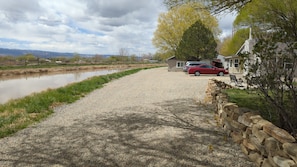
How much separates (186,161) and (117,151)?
1270 mm

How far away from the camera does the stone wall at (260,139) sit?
303 centimetres

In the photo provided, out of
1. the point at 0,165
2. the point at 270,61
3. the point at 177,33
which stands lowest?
the point at 0,165

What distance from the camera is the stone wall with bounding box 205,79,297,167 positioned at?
3.03m

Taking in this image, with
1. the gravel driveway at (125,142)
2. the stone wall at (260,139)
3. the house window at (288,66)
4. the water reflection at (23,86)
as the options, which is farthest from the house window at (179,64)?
the house window at (288,66)

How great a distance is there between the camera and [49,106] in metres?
9.23

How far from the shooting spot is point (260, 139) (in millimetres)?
3707

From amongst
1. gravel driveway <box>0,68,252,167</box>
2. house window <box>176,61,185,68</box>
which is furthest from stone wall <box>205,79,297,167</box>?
house window <box>176,61,185,68</box>

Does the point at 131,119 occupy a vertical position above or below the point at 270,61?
below

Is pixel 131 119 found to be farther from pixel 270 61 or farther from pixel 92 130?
pixel 270 61

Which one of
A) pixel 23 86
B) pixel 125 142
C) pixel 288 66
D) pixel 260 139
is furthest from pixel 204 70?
pixel 260 139

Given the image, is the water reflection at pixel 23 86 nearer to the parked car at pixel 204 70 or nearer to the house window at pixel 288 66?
the parked car at pixel 204 70

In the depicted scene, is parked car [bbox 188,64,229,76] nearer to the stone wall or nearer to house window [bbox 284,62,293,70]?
the stone wall

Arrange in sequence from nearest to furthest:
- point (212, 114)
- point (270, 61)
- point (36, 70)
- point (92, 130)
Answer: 1. point (270, 61)
2. point (92, 130)
3. point (212, 114)
4. point (36, 70)

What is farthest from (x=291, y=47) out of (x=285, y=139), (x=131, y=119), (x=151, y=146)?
(x=131, y=119)
